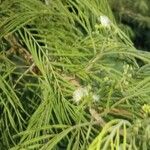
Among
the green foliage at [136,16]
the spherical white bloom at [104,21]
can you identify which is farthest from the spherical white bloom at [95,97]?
the green foliage at [136,16]

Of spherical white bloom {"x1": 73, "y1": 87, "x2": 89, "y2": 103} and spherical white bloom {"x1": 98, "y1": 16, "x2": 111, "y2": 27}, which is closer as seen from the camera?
spherical white bloom {"x1": 73, "y1": 87, "x2": 89, "y2": 103}

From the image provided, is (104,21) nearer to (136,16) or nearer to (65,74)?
(65,74)

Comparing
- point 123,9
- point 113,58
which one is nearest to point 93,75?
point 113,58

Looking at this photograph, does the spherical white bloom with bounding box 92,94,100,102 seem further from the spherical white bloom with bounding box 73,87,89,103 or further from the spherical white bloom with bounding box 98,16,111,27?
the spherical white bloom with bounding box 98,16,111,27

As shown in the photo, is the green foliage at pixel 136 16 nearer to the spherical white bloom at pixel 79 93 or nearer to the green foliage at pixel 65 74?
the green foliage at pixel 65 74

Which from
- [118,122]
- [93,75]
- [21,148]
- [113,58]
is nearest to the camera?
[118,122]

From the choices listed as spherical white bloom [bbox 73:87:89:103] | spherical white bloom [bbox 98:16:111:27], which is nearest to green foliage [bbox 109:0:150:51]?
spherical white bloom [bbox 98:16:111:27]

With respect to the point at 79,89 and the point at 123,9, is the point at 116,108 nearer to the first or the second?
the point at 79,89

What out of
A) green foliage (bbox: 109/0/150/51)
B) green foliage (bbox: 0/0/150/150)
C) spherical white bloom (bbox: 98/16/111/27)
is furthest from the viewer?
green foliage (bbox: 109/0/150/51)
